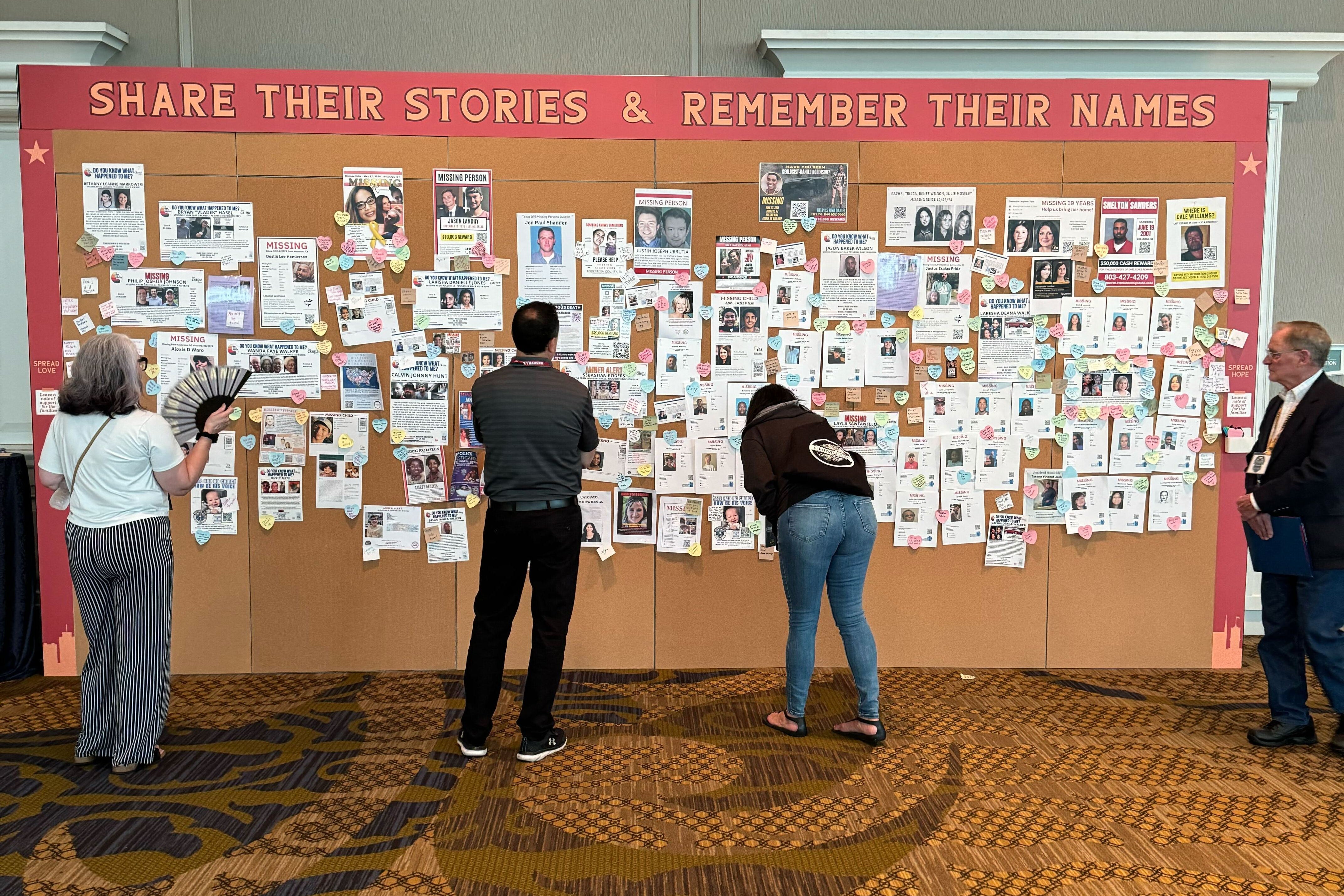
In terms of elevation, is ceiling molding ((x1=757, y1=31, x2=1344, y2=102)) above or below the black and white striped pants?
above

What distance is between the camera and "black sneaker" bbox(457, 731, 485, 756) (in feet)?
10.7

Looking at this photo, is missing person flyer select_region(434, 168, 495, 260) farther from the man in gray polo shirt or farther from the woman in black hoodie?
the woman in black hoodie

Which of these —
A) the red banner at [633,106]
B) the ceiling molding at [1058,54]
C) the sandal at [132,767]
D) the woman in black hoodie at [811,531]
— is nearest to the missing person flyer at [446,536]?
the sandal at [132,767]

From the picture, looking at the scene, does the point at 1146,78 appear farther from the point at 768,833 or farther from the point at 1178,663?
the point at 768,833

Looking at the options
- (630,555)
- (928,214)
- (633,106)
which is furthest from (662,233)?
(630,555)

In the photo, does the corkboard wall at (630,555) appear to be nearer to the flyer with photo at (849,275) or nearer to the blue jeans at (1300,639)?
the flyer with photo at (849,275)

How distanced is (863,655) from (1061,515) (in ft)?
5.17

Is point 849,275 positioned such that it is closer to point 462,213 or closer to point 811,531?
point 811,531

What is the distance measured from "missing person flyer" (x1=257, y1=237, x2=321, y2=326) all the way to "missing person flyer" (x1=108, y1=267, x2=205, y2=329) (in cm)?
28

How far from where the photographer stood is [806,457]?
3199mm

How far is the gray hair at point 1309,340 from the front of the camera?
333 cm

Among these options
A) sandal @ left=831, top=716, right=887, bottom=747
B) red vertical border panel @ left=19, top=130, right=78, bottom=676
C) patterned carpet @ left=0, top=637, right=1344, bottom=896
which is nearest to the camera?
patterned carpet @ left=0, top=637, right=1344, bottom=896

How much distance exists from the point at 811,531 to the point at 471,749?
4.95 feet

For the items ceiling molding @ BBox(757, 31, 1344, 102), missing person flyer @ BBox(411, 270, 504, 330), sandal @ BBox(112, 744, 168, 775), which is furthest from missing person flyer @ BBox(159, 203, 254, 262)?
ceiling molding @ BBox(757, 31, 1344, 102)
